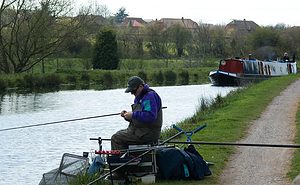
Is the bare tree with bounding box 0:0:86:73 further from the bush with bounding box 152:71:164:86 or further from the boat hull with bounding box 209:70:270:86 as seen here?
the boat hull with bounding box 209:70:270:86

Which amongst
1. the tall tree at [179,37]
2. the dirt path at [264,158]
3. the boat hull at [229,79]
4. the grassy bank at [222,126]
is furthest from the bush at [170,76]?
the dirt path at [264,158]

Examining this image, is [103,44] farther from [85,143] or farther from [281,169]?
[281,169]

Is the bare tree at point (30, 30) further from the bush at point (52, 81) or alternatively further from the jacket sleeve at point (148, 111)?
the jacket sleeve at point (148, 111)

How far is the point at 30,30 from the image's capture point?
40.5 meters

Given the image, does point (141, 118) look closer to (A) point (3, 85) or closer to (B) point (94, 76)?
(A) point (3, 85)

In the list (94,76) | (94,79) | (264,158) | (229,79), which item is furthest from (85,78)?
(264,158)

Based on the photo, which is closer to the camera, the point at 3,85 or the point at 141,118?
the point at 141,118

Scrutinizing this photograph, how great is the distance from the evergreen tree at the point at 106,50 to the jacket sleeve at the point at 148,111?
4021cm

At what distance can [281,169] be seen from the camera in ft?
29.6

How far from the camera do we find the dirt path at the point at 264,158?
840 centimetres

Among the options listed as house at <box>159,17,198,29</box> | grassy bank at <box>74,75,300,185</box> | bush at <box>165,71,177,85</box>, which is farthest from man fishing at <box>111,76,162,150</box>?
house at <box>159,17,198,29</box>

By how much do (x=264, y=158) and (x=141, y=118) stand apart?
2.74 m

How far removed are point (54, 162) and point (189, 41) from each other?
4991 centimetres

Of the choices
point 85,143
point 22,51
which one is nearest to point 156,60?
point 22,51
